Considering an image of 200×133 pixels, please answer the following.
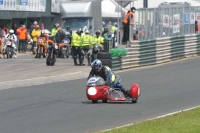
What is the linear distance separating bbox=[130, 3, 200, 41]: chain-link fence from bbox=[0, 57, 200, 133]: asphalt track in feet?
17.1

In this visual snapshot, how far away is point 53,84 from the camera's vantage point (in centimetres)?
2000

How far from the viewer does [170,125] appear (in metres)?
10.4

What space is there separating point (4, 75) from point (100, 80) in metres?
9.18

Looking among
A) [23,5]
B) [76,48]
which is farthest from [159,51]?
[23,5]

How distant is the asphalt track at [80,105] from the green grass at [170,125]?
775 millimetres

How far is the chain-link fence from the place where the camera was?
89.0ft

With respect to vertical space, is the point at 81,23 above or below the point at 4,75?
above

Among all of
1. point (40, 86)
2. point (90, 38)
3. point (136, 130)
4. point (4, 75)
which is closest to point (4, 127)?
point (136, 130)

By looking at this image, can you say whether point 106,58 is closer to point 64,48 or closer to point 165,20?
point 165,20

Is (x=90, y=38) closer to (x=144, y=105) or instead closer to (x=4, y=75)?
(x=4, y=75)

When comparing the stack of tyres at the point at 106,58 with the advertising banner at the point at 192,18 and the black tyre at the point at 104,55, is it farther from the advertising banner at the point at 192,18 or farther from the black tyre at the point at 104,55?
the advertising banner at the point at 192,18

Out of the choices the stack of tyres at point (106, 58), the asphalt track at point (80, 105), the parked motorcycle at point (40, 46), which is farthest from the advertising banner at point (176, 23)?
the asphalt track at point (80, 105)

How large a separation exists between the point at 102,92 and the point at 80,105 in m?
0.60

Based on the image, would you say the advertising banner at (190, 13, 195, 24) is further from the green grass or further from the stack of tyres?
the green grass
